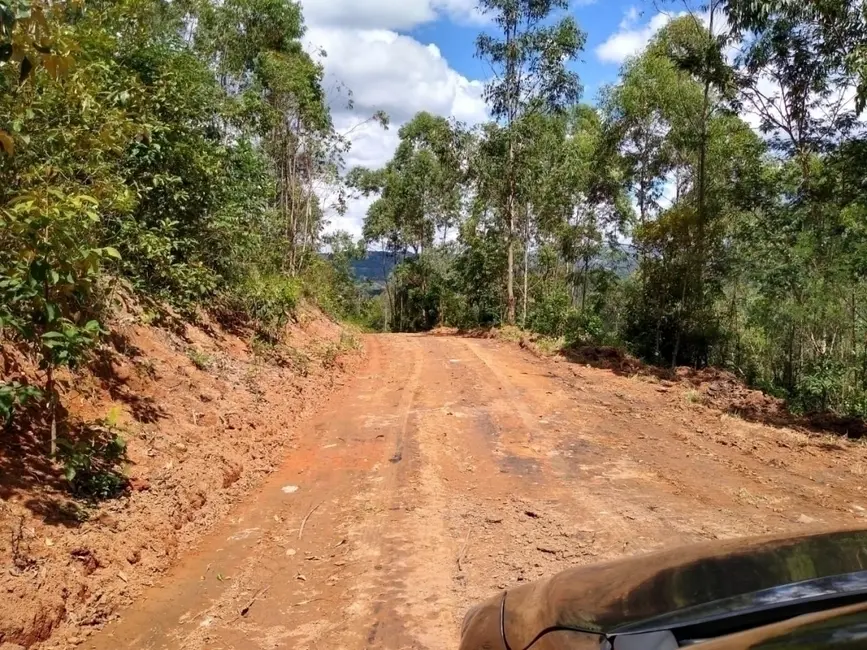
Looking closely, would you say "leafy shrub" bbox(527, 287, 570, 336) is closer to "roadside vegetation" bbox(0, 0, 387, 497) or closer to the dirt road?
"roadside vegetation" bbox(0, 0, 387, 497)

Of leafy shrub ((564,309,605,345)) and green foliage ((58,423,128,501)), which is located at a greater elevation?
leafy shrub ((564,309,605,345))

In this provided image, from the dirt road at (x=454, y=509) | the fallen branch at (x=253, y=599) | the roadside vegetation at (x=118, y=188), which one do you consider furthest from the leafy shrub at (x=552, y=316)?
the fallen branch at (x=253, y=599)

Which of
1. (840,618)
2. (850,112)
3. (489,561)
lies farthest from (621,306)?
(840,618)

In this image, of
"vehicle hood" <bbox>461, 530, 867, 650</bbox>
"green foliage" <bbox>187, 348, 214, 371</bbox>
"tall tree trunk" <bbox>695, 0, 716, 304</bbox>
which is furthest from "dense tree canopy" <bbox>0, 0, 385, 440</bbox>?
"tall tree trunk" <bbox>695, 0, 716, 304</bbox>

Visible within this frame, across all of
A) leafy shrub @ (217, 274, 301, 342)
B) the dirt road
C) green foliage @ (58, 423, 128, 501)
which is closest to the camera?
the dirt road

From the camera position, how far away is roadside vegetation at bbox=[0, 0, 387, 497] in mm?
4176

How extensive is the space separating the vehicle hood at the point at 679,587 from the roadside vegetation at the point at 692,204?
9.99 meters

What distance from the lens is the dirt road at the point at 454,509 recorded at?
3.91 m

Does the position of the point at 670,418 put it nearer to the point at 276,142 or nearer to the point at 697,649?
the point at 697,649

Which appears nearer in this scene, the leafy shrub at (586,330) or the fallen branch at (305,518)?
the fallen branch at (305,518)

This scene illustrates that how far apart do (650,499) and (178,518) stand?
13.4 feet

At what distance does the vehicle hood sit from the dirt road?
5.53 ft

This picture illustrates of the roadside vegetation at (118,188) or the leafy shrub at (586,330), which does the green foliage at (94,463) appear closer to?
the roadside vegetation at (118,188)

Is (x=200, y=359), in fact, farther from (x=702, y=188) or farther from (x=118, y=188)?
(x=702, y=188)
